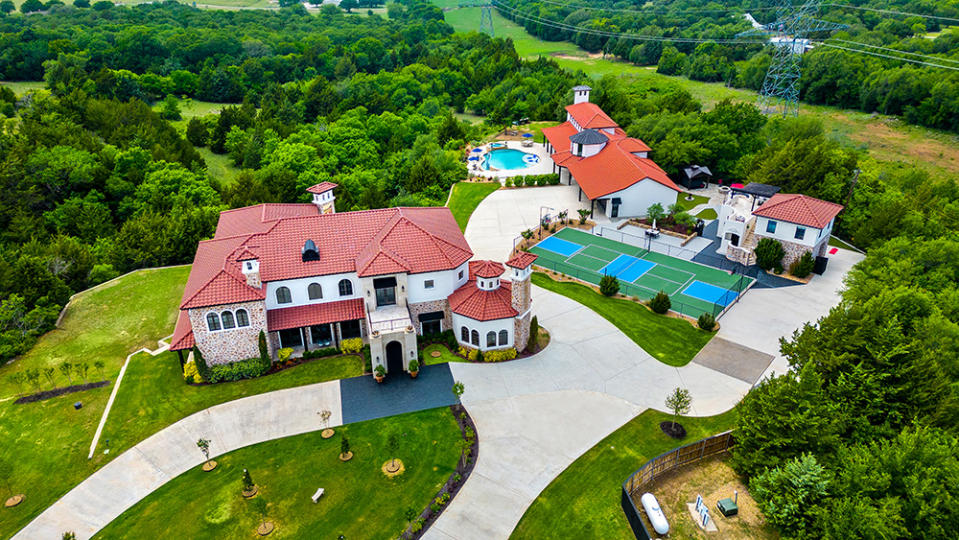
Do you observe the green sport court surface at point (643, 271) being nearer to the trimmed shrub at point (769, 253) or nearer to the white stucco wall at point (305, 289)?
the trimmed shrub at point (769, 253)

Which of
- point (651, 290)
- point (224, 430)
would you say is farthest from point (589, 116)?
point (224, 430)

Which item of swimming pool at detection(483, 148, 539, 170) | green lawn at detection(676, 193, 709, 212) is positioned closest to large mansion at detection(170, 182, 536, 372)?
green lawn at detection(676, 193, 709, 212)

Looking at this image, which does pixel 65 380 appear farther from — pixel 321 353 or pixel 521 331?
pixel 521 331

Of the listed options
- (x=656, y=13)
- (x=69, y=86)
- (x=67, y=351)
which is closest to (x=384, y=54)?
(x=69, y=86)

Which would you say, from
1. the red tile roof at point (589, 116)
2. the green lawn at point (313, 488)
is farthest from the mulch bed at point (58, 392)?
the red tile roof at point (589, 116)

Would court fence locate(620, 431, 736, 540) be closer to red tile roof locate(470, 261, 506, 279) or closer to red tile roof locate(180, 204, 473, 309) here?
→ red tile roof locate(470, 261, 506, 279)

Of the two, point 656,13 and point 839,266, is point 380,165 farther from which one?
point 656,13
